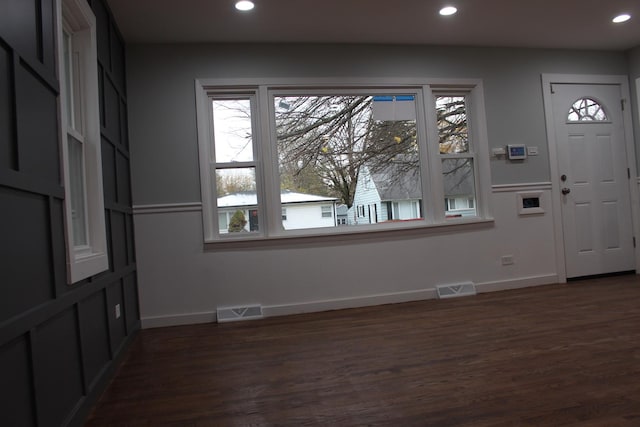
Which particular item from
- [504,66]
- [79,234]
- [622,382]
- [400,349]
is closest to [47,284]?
[79,234]

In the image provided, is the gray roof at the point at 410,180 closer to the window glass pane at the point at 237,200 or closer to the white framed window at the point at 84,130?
the window glass pane at the point at 237,200

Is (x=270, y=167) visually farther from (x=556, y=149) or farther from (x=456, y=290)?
(x=556, y=149)

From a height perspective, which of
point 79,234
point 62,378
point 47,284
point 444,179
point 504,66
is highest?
point 504,66

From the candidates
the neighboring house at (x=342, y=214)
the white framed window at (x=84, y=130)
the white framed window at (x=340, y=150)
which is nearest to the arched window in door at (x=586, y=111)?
the white framed window at (x=340, y=150)

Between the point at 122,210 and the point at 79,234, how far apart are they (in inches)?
34.2

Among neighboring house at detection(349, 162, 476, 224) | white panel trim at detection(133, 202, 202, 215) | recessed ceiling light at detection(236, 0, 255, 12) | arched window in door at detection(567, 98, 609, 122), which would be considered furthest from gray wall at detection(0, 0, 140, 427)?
arched window in door at detection(567, 98, 609, 122)

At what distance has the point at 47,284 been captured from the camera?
5.00 feet

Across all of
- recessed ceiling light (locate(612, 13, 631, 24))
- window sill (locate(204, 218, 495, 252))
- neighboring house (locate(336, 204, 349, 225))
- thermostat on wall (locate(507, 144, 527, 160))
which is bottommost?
window sill (locate(204, 218, 495, 252))

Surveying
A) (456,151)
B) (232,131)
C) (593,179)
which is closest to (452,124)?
(456,151)

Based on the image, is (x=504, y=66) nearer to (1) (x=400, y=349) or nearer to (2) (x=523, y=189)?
(2) (x=523, y=189)

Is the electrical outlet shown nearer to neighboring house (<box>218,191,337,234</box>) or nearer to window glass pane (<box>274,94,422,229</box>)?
window glass pane (<box>274,94,422,229</box>)

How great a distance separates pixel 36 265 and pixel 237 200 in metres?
2.27

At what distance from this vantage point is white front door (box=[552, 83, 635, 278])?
14.0 ft

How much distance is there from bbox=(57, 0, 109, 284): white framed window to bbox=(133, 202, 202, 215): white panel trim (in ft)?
3.70
